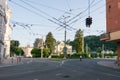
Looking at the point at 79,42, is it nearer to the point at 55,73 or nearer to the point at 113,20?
the point at 113,20

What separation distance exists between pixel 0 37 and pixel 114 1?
35.8 meters

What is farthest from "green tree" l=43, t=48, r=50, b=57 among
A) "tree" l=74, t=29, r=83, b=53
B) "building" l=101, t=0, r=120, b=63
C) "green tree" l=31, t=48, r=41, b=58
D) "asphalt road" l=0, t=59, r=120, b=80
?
"asphalt road" l=0, t=59, r=120, b=80

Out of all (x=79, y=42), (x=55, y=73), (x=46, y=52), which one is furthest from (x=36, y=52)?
(x=55, y=73)

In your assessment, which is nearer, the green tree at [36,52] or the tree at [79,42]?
the green tree at [36,52]

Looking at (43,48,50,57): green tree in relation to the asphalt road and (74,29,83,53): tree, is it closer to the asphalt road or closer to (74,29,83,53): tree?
(74,29,83,53): tree

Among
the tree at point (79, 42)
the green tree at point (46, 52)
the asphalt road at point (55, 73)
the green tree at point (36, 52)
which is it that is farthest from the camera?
the tree at point (79, 42)

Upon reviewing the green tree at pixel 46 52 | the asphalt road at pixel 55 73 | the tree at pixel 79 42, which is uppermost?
the tree at pixel 79 42

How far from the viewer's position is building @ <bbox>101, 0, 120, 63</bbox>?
51125mm

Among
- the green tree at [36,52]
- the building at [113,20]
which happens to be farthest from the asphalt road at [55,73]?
the green tree at [36,52]

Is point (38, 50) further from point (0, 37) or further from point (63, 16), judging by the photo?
point (63, 16)

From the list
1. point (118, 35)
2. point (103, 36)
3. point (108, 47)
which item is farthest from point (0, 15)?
point (108, 47)

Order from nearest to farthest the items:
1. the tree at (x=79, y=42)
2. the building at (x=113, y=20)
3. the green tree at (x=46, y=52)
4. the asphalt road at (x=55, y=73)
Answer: the asphalt road at (x=55, y=73) → the building at (x=113, y=20) → the green tree at (x=46, y=52) → the tree at (x=79, y=42)

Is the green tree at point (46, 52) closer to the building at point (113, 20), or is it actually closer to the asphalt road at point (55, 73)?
the building at point (113, 20)

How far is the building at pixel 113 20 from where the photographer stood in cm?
5112
